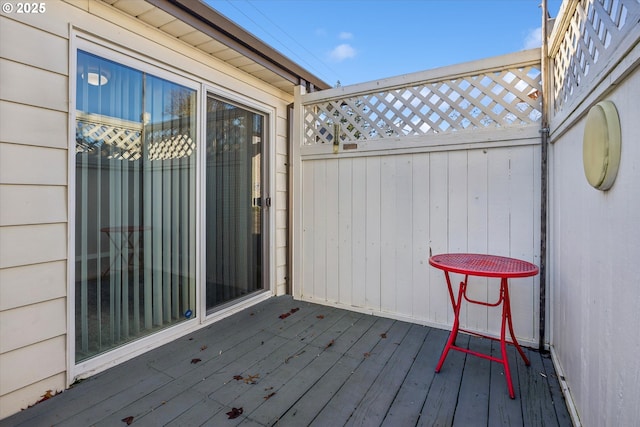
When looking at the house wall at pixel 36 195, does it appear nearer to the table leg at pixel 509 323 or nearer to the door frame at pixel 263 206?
the door frame at pixel 263 206

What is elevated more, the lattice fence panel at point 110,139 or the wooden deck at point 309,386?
the lattice fence panel at point 110,139

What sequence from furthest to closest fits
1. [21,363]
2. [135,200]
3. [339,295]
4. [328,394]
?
[339,295]
[135,200]
[328,394]
[21,363]

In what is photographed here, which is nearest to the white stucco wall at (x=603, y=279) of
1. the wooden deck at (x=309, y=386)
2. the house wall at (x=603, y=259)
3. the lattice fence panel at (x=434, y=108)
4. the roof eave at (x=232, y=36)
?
the house wall at (x=603, y=259)

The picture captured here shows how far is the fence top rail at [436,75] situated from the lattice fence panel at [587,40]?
246mm

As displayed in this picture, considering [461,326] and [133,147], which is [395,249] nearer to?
[461,326]

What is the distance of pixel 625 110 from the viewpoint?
38.7 inches

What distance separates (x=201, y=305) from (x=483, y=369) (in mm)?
2066

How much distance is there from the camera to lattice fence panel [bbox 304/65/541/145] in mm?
2326

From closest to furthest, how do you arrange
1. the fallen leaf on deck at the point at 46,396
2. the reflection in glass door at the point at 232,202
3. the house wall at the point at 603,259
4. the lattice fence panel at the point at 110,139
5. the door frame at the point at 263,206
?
the house wall at the point at 603,259 → the fallen leaf on deck at the point at 46,396 → the lattice fence panel at the point at 110,139 → the door frame at the point at 263,206 → the reflection in glass door at the point at 232,202

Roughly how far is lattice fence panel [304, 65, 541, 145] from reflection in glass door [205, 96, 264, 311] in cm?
69

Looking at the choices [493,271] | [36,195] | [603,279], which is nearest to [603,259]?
[603,279]

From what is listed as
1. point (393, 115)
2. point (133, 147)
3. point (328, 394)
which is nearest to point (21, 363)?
point (133, 147)

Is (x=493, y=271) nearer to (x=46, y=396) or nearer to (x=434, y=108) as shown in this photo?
(x=434, y=108)

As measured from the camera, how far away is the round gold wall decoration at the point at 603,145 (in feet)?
3.40
